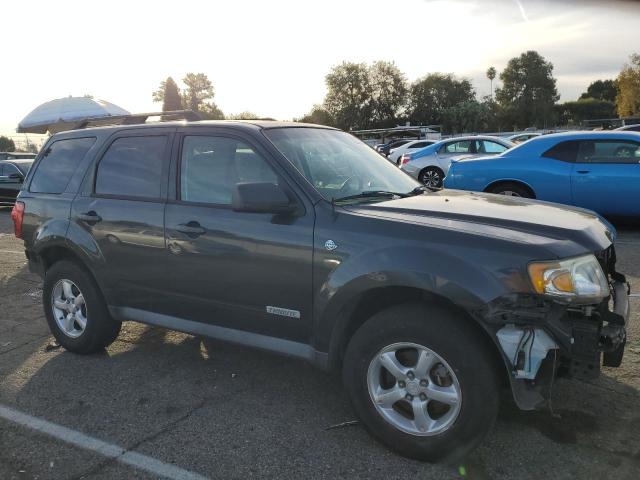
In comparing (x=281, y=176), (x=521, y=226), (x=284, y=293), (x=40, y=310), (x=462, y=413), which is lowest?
(x=40, y=310)

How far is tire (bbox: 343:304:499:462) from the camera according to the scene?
2.67 meters

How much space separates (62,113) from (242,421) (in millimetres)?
17253

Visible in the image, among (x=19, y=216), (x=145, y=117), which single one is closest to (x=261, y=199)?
(x=145, y=117)

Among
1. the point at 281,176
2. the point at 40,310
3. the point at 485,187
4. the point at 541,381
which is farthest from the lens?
the point at 485,187

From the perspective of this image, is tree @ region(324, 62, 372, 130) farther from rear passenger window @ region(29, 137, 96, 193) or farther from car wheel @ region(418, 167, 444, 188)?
rear passenger window @ region(29, 137, 96, 193)

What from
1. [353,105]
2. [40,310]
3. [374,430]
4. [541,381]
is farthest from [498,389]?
[353,105]

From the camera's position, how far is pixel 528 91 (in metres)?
78.0

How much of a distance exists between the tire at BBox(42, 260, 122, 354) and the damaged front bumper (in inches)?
118

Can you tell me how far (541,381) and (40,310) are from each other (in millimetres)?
5098

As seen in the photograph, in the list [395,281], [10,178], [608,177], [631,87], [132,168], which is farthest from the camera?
[631,87]

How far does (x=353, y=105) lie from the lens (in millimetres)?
76500

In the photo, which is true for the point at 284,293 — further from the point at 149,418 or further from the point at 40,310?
the point at 40,310

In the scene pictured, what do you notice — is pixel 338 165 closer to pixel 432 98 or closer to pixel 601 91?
pixel 432 98

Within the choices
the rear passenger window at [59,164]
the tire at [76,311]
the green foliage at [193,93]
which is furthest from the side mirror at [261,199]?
the green foliage at [193,93]
